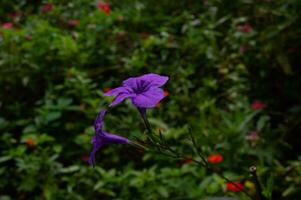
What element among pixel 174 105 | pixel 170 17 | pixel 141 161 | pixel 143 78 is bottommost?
pixel 141 161

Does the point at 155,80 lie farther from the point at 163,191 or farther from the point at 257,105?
the point at 257,105

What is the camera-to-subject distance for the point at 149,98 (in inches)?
36.3

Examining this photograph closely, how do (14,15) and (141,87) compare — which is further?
(14,15)

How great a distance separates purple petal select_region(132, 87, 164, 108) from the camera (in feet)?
2.96

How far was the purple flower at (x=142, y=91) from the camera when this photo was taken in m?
0.92

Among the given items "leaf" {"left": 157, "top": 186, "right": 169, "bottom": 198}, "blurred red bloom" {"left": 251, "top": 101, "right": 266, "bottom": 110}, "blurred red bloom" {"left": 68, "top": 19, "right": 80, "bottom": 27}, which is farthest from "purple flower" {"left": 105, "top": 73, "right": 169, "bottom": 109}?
"blurred red bloom" {"left": 68, "top": 19, "right": 80, "bottom": 27}

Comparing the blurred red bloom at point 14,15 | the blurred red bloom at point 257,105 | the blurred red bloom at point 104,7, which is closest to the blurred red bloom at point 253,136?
the blurred red bloom at point 257,105

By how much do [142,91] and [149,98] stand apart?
0.21 feet

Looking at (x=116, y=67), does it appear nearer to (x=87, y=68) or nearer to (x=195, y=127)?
(x=87, y=68)

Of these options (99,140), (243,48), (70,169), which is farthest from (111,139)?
(243,48)

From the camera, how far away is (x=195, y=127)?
8.14 ft

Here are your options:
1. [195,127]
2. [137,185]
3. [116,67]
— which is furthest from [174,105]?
[137,185]

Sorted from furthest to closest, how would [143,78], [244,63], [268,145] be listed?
[244,63], [268,145], [143,78]

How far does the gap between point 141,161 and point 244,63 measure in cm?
106
